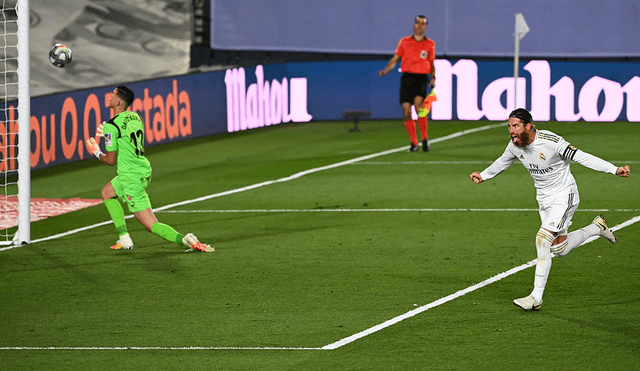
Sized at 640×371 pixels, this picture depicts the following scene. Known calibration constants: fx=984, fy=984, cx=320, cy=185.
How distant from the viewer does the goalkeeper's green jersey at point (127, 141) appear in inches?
396

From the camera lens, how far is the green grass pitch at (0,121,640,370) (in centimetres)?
704

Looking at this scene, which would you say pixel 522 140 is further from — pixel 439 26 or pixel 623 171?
pixel 439 26

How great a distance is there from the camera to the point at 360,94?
2481cm

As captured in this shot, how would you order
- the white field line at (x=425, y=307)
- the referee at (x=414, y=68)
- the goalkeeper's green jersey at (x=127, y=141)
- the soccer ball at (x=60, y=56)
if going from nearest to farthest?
the white field line at (x=425, y=307), the goalkeeper's green jersey at (x=127, y=141), the soccer ball at (x=60, y=56), the referee at (x=414, y=68)

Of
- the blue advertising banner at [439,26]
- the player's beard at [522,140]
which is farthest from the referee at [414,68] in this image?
the player's beard at [522,140]

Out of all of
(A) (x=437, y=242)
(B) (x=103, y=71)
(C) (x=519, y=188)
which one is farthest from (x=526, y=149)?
(B) (x=103, y=71)

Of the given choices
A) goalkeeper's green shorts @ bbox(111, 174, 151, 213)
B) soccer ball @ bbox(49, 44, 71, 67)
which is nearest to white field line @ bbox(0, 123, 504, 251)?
goalkeeper's green shorts @ bbox(111, 174, 151, 213)

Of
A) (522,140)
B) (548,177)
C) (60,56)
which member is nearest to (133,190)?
(60,56)

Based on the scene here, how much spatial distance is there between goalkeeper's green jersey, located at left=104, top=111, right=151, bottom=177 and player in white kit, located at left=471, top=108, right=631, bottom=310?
157 inches

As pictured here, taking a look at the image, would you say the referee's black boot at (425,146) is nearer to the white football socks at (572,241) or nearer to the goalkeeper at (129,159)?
the goalkeeper at (129,159)

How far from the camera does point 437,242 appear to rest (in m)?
11.0

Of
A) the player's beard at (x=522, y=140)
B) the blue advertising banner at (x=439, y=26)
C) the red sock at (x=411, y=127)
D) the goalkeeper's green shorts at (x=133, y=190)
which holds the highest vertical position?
the blue advertising banner at (x=439, y=26)

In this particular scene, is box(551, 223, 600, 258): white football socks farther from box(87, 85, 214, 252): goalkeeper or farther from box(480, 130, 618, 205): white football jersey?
box(87, 85, 214, 252): goalkeeper

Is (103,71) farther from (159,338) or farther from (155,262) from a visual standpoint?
(159,338)
